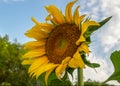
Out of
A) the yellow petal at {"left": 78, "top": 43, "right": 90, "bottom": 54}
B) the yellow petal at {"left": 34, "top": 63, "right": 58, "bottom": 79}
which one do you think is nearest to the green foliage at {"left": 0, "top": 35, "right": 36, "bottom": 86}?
the yellow petal at {"left": 34, "top": 63, "right": 58, "bottom": 79}

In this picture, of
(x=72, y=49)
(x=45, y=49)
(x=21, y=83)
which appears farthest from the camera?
(x=21, y=83)

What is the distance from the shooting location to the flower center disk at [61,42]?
7.09ft

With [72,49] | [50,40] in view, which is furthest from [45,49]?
[72,49]

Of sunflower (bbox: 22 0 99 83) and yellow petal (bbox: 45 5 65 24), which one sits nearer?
sunflower (bbox: 22 0 99 83)

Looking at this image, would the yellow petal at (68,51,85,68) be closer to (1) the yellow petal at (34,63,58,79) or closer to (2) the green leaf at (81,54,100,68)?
(2) the green leaf at (81,54,100,68)

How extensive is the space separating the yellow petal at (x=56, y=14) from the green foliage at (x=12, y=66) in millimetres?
20650

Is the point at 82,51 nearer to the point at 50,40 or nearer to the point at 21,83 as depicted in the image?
the point at 50,40

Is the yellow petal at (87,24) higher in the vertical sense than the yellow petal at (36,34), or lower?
lower

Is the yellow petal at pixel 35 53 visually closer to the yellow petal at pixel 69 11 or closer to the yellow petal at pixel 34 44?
the yellow petal at pixel 34 44

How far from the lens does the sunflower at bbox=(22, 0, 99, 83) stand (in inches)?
79.1

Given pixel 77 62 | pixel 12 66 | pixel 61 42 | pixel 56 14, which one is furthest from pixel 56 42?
pixel 12 66

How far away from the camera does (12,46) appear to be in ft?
78.9

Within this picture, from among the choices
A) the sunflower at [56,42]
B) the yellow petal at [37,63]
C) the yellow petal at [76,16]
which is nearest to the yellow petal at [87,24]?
the sunflower at [56,42]

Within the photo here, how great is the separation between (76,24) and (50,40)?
273 mm
